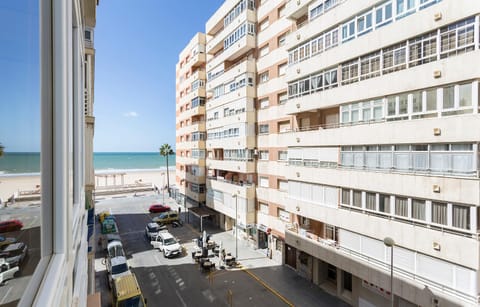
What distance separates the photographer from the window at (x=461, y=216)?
10391 mm

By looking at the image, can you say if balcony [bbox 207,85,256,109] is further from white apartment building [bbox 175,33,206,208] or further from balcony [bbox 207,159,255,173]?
balcony [bbox 207,159,255,173]

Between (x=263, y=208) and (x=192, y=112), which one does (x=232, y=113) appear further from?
(x=192, y=112)

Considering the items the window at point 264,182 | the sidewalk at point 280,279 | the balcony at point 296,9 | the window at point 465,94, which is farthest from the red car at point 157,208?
the window at point 465,94

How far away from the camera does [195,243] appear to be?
86.0 feet

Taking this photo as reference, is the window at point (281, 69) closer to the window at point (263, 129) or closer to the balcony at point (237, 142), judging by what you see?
the window at point (263, 129)

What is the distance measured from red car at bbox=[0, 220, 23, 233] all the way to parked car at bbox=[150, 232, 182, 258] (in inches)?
909

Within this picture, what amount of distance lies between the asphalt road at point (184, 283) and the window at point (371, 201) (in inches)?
318

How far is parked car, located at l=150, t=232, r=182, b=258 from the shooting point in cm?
2288

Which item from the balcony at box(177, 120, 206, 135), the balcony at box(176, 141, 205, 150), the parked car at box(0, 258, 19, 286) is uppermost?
the balcony at box(177, 120, 206, 135)

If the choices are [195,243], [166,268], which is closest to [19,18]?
[166,268]

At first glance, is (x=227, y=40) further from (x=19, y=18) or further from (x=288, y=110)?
(x=19, y=18)

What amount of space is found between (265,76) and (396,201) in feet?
49.2

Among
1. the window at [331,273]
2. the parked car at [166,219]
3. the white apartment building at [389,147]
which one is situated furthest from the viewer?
the parked car at [166,219]

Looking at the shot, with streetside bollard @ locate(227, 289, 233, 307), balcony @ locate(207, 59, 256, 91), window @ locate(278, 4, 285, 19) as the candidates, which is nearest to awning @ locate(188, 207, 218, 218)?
streetside bollard @ locate(227, 289, 233, 307)
